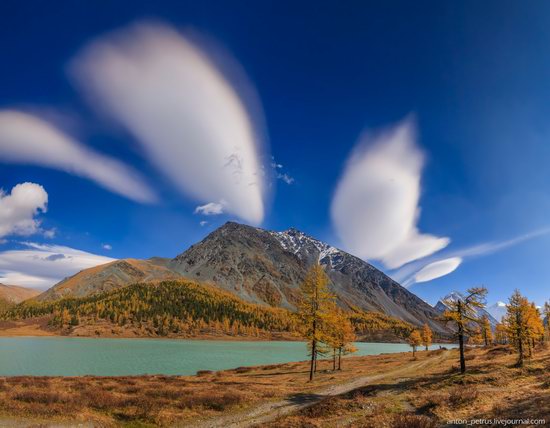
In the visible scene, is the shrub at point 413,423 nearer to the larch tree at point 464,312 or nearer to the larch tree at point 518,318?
the larch tree at point 464,312

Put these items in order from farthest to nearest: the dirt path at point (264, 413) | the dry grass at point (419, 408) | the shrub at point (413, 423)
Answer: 1. the dirt path at point (264, 413)
2. the dry grass at point (419, 408)
3. the shrub at point (413, 423)

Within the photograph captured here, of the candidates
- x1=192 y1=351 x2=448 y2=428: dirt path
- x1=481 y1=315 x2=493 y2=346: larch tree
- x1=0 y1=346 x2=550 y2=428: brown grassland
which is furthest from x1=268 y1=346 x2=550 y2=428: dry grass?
x1=481 y1=315 x2=493 y2=346: larch tree

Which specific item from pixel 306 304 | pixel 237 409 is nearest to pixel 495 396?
pixel 237 409

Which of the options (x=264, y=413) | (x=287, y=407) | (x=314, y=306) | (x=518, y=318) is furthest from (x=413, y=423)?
(x=518, y=318)

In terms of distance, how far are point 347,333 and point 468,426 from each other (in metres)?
54.5

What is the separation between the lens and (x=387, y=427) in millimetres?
17781

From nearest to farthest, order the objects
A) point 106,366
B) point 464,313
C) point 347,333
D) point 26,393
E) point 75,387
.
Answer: point 26,393, point 75,387, point 464,313, point 347,333, point 106,366

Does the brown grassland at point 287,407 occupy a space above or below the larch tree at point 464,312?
below

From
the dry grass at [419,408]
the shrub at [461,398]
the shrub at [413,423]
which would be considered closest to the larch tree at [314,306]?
the dry grass at [419,408]

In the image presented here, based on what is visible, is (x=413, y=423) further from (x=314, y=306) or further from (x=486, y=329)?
(x=486, y=329)

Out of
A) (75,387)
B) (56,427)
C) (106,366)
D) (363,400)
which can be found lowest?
(106,366)

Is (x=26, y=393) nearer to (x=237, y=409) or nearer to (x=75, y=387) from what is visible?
(x=75, y=387)

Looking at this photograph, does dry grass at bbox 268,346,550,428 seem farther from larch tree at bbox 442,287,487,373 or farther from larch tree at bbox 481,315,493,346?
larch tree at bbox 481,315,493,346

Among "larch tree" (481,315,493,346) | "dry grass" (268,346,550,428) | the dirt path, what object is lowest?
the dirt path
